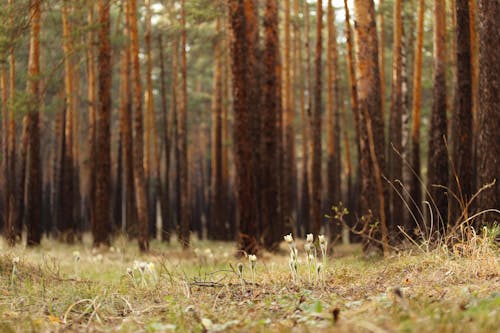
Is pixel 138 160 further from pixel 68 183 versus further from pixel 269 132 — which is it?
pixel 68 183

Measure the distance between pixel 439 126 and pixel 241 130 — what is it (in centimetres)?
364

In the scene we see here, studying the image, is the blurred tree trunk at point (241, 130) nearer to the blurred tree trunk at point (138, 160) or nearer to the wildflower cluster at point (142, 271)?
the blurred tree trunk at point (138, 160)

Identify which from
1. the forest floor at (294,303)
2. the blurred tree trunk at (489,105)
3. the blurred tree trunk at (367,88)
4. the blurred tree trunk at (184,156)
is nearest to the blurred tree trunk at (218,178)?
the blurred tree trunk at (184,156)

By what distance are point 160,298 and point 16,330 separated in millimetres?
1423

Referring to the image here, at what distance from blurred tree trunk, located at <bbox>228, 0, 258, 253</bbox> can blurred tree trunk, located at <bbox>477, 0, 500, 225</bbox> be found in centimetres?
425

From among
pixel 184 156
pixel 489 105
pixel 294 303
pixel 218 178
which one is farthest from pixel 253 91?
pixel 294 303

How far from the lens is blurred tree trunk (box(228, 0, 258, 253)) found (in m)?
10.9

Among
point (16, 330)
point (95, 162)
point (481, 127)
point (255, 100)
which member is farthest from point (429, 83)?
point (16, 330)

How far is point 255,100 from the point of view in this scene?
1466 centimetres

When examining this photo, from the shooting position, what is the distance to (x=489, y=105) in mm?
7598

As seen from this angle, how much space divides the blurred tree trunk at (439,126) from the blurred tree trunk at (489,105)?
6.64 feet

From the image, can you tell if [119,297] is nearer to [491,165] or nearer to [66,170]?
[491,165]

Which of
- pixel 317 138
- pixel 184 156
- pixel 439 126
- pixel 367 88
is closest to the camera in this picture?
pixel 367 88

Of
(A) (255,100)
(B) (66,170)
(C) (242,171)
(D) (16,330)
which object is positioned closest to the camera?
(D) (16,330)
